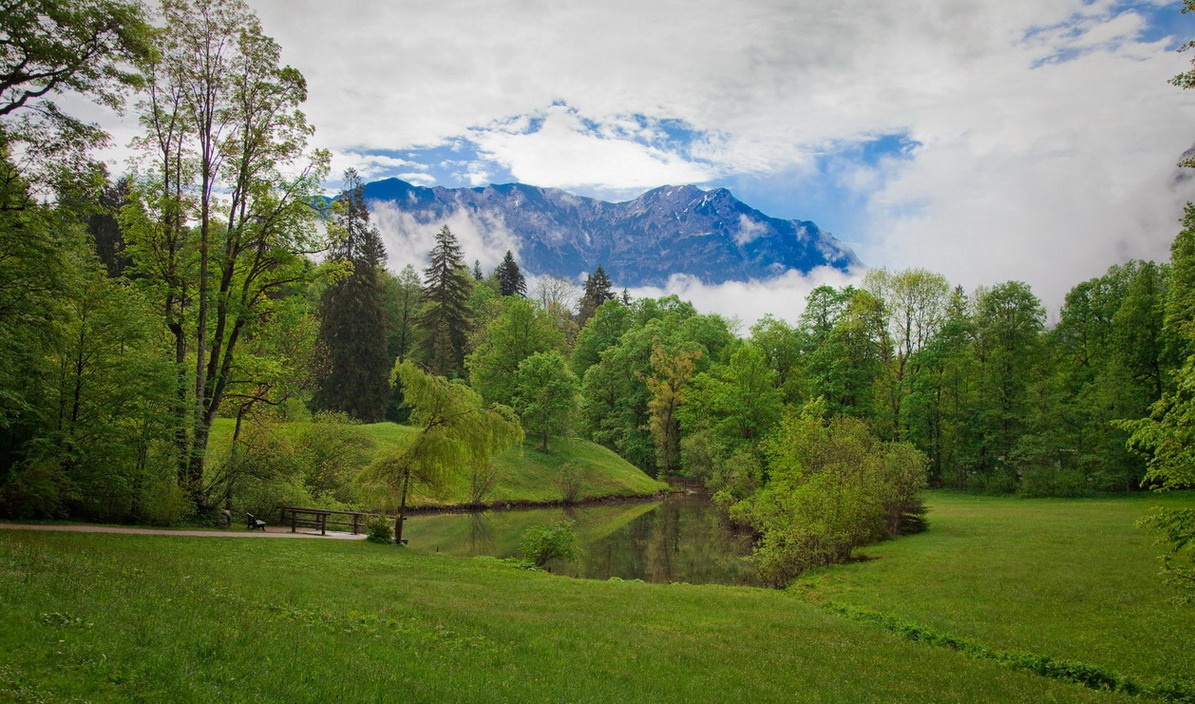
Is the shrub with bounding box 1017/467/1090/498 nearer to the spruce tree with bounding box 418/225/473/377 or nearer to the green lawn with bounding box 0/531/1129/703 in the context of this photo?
the green lawn with bounding box 0/531/1129/703

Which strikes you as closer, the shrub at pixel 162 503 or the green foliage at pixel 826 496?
the shrub at pixel 162 503

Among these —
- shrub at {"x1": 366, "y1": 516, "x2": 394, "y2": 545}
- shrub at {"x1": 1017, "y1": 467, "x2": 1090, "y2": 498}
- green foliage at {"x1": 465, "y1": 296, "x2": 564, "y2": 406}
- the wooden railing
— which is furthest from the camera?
green foliage at {"x1": 465, "y1": 296, "x2": 564, "y2": 406}

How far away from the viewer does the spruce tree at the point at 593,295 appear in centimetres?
10300

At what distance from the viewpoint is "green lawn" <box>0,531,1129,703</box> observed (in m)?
7.02

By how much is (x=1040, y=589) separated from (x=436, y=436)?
71.1ft

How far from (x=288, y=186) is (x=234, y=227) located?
2.57 meters

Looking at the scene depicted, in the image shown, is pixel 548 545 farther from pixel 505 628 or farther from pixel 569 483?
pixel 569 483

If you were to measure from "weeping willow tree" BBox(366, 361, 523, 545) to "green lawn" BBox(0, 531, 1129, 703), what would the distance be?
8170 millimetres

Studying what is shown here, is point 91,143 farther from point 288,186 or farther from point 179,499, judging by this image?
point 179,499

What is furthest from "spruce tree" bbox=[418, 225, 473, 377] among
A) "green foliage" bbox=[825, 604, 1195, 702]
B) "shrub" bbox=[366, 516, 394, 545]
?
"green foliage" bbox=[825, 604, 1195, 702]

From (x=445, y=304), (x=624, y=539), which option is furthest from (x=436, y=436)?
(x=445, y=304)

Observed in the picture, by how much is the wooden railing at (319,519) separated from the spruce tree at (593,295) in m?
73.7

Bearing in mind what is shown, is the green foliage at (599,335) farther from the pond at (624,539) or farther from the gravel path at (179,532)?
the gravel path at (179,532)

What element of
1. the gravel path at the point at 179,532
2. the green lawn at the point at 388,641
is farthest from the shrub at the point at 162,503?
the green lawn at the point at 388,641
